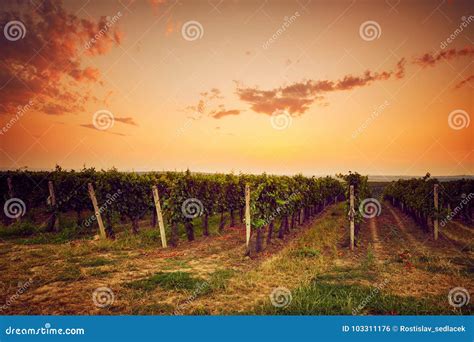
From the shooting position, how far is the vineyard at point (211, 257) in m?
5.75

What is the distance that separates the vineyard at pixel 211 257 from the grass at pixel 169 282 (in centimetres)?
4

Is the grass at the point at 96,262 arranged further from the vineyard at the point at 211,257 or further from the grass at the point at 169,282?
the grass at the point at 169,282

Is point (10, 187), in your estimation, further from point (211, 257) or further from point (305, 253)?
point (305, 253)

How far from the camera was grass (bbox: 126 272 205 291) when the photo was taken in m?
6.54

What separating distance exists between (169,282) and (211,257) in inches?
112

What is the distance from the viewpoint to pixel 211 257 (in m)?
9.48

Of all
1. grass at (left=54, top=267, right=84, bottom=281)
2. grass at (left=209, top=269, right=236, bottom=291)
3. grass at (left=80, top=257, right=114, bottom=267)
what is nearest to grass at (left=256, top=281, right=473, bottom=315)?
grass at (left=209, top=269, right=236, bottom=291)

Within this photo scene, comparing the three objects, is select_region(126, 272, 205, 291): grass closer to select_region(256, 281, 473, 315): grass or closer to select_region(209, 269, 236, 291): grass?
select_region(209, 269, 236, 291): grass

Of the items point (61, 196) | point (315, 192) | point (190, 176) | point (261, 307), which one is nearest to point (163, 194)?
point (190, 176)

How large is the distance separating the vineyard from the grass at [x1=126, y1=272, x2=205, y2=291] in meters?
0.04

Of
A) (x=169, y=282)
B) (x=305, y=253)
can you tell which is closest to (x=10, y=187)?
(x=169, y=282)

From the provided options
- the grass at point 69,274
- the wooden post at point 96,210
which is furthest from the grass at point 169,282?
the wooden post at point 96,210

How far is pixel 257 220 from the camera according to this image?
10492mm

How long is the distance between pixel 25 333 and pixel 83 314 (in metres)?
0.98
